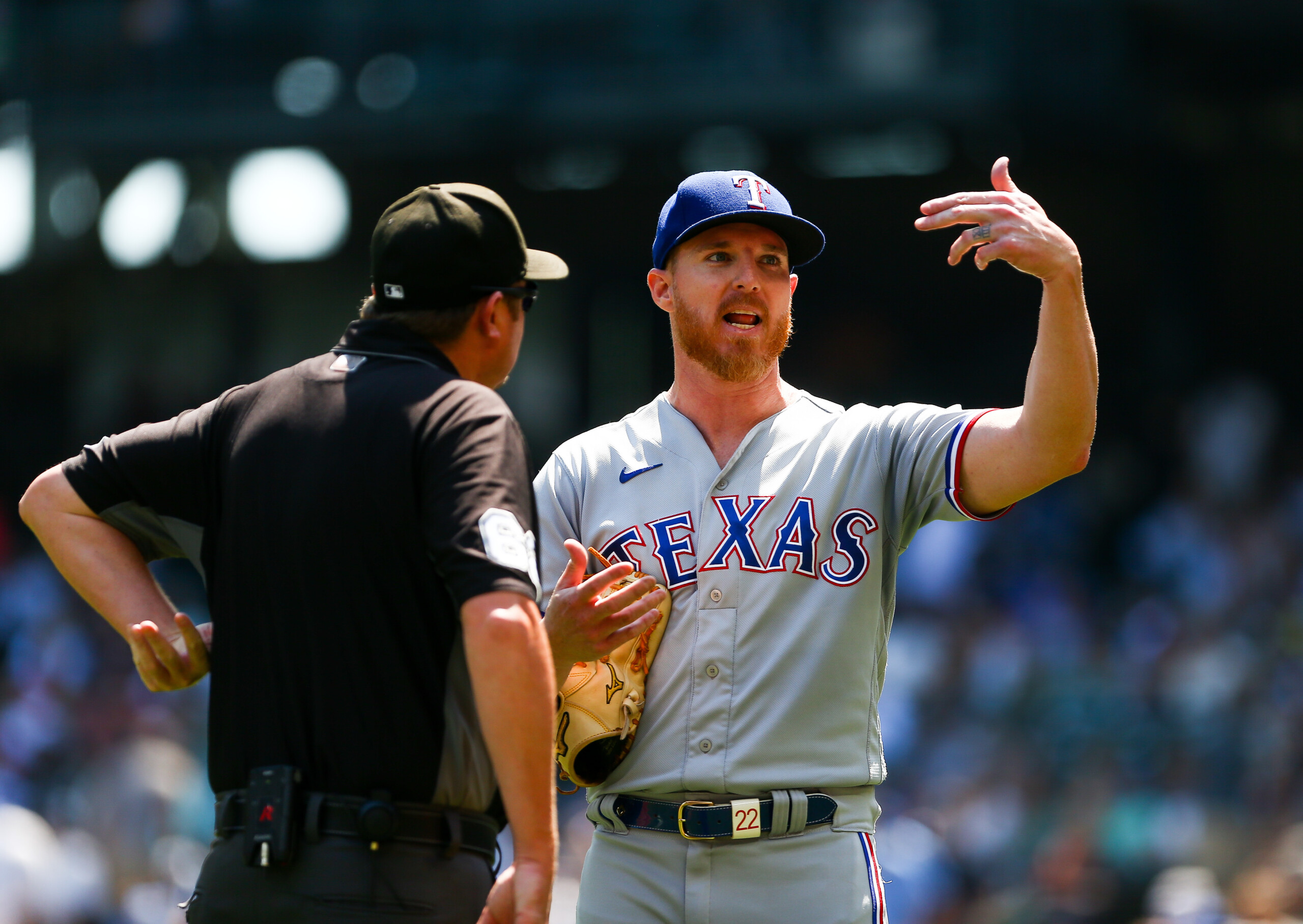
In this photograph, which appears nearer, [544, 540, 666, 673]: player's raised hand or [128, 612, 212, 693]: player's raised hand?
[128, 612, 212, 693]: player's raised hand

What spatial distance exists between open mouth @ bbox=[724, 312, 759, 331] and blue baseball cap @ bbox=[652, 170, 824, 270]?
0.18 m

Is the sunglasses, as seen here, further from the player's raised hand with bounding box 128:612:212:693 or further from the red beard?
the player's raised hand with bounding box 128:612:212:693

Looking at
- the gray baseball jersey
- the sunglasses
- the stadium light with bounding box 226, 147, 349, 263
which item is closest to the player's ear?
the gray baseball jersey

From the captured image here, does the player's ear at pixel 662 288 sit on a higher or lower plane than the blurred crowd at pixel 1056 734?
higher

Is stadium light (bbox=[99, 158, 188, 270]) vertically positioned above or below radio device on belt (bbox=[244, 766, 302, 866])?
above

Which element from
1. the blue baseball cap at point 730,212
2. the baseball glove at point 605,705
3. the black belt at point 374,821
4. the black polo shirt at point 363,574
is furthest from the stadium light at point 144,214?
the black belt at point 374,821

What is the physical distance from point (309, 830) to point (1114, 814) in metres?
5.86

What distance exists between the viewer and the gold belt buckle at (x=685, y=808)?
2678mm

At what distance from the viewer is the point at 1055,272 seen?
2.49 metres

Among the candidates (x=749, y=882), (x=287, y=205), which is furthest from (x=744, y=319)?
(x=287, y=205)

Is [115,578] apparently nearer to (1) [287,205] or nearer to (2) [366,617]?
(2) [366,617]

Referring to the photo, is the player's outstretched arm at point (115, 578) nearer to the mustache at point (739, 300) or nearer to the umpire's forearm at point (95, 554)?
the umpire's forearm at point (95, 554)

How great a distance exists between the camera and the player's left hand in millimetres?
2469

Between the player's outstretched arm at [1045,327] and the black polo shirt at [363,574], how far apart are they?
0.88 m
